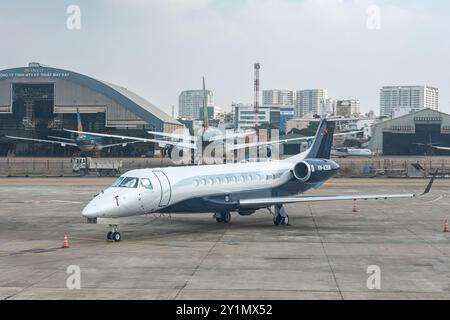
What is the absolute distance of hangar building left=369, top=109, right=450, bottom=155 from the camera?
115m

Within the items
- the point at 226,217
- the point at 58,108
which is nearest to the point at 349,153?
the point at 58,108

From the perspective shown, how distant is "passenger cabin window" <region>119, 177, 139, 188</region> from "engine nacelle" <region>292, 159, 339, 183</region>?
9432 mm

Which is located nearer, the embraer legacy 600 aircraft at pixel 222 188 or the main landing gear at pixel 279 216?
the embraer legacy 600 aircraft at pixel 222 188

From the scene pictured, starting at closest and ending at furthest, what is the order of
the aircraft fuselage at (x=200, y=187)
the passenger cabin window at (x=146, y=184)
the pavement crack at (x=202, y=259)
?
the pavement crack at (x=202, y=259) → the aircraft fuselage at (x=200, y=187) → the passenger cabin window at (x=146, y=184)

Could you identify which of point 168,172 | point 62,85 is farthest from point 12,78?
point 168,172

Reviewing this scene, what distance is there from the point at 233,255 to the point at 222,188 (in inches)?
299

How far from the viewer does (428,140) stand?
117 m

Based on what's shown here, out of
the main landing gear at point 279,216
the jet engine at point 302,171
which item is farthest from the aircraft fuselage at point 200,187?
the main landing gear at point 279,216

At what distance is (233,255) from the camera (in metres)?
20.9

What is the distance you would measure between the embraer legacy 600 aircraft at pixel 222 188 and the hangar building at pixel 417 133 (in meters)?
85.8

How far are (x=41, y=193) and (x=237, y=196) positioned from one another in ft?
74.9

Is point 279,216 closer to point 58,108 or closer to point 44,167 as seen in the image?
point 44,167

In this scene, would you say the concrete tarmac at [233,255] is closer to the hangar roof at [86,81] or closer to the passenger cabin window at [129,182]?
the passenger cabin window at [129,182]

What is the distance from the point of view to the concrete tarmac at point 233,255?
15664mm
